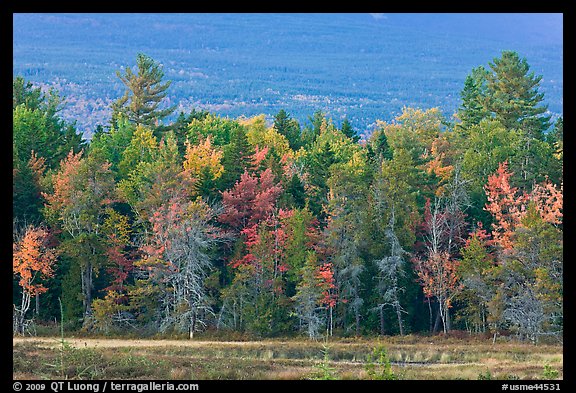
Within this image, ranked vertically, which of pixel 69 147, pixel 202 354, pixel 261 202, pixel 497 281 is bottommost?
pixel 202 354

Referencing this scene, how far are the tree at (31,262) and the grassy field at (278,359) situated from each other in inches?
239

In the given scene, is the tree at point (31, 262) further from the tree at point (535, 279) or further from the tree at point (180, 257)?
the tree at point (535, 279)

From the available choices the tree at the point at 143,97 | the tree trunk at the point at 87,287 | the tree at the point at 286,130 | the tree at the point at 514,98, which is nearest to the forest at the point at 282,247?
the tree trunk at the point at 87,287

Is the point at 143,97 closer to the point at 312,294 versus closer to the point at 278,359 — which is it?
the point at 312,294

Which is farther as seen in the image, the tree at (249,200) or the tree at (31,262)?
the tree at (249,200)

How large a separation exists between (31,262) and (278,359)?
20376 mm

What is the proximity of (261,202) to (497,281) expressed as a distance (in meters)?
15.2

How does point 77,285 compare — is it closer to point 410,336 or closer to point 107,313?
point 107,313

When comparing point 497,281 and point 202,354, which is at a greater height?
point 497,281

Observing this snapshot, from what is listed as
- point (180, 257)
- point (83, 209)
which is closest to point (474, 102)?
point (180, 257)

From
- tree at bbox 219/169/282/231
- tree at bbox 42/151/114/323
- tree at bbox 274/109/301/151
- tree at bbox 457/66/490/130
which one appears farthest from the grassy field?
tree at bbox 457/66/490/130

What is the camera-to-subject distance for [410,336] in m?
66.9

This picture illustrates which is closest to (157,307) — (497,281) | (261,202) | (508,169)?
(261,202)

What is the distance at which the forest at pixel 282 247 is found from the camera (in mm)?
67312
